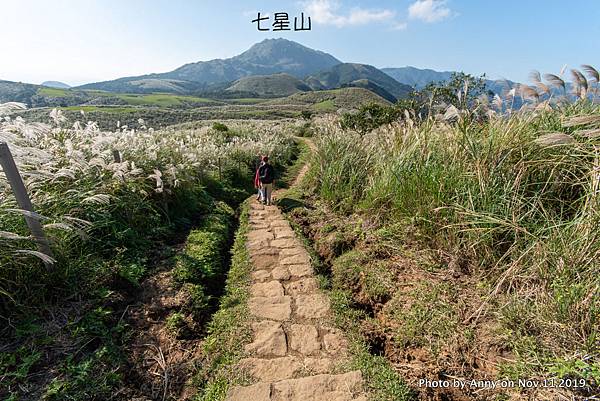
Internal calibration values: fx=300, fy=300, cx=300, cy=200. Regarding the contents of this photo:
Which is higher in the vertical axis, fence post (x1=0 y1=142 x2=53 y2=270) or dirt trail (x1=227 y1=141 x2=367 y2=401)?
fence post (x1=0 y1=142 x2=53 y2=270)

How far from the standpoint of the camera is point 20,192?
2898 millimetres

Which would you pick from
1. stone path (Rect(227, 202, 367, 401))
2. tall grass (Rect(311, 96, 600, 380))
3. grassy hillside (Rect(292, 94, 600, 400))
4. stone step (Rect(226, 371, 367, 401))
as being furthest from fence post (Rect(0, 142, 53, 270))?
tall grass (Rect(311, 96, 600, 380))

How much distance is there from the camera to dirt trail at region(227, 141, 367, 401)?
2227mm

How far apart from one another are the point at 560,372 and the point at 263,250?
3.62 meters

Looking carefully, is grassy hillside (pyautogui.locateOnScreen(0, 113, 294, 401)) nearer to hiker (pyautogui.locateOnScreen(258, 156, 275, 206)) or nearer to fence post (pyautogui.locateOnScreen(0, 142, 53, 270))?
fence post (pyautogui.locateOnScreen(0, 142, 53, 270))

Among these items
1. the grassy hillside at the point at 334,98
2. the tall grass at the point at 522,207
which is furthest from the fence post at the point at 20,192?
the grassy hillside at the point at 334,98

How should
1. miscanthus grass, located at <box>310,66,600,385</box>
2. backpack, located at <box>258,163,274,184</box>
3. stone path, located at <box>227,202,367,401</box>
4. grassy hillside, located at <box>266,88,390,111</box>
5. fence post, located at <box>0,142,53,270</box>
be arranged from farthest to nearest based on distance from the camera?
grassy hillside, located at <box>266,88,390,111</box>, backpack, located at <box>258,163,274,184</box>, fence post, located at <box>0,142,53,270</box>, stone path, located at <box>227,202,367,401</box>, miscanthus grass, located at <box>310,66,600,385</box>

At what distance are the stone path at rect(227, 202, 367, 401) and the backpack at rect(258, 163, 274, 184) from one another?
10.2 feet

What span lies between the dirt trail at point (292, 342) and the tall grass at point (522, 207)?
52.9 inches

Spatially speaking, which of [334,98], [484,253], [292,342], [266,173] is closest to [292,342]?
[292,342]

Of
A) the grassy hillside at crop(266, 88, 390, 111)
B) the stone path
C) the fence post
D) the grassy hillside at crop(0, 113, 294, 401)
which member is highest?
the grassy hillside at crop(266, 88, 390, 111)

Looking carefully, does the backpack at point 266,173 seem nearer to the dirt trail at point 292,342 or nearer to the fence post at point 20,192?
the dirt trail at point 292,342

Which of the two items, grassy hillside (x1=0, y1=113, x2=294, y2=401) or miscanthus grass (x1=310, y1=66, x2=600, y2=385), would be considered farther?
grassy hillside (x1=0, y1=113, x2=294, y2=401)

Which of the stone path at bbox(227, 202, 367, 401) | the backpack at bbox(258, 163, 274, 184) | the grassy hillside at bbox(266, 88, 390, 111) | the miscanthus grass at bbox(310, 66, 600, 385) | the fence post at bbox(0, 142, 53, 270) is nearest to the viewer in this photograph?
the miscanthus grass at bbox(310, 66, 600, 385)
